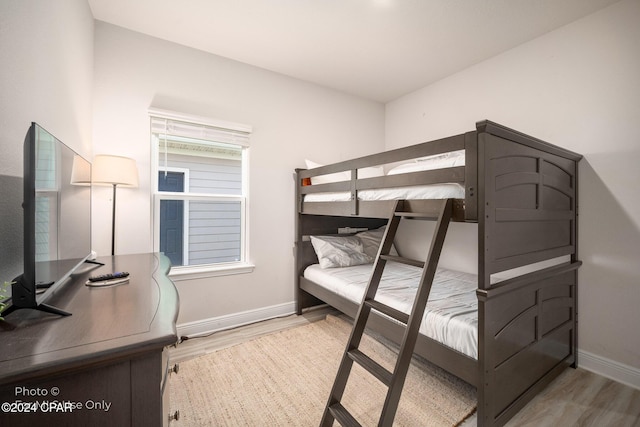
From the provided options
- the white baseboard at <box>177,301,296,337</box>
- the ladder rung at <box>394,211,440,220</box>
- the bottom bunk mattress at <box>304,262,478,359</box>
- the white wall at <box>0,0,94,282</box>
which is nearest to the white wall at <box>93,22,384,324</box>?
the white baseboard at <box>177,301,296,337</box>

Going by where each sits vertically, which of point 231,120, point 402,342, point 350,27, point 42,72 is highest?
point 350,27

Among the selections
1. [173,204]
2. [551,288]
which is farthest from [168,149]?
[551,288]

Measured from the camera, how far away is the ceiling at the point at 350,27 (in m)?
1.96

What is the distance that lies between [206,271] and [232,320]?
56 cm

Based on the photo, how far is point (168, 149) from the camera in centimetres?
248

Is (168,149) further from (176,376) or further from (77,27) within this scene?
(176,376)

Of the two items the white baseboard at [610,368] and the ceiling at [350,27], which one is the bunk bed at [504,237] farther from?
the ceiling at [350,27]

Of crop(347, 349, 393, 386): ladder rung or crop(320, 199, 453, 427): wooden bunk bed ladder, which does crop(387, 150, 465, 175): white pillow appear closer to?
crop(320, 199, 453, 427): wooden bunk bed ladder

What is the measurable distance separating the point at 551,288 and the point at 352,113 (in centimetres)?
267

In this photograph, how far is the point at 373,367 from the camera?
134cm

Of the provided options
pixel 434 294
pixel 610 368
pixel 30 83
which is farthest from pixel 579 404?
pixel 30 83

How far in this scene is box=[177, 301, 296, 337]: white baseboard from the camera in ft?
8.13

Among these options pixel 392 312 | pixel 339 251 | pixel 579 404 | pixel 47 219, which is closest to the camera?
pixel 47 219

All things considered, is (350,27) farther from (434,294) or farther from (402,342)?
(402,342)
